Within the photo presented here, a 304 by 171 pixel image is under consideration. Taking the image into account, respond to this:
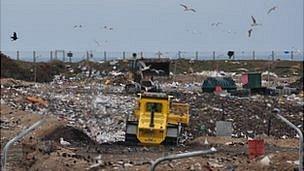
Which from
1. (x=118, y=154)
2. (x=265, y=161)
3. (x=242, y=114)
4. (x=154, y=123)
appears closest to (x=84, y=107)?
(x=242, y=114)

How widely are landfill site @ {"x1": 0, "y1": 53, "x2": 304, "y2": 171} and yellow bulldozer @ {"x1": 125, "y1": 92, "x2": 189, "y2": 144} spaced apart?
0.02 m

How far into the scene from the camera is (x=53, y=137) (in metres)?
17.1

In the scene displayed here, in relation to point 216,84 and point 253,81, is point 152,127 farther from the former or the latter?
point 253,81

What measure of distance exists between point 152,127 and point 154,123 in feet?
0.31

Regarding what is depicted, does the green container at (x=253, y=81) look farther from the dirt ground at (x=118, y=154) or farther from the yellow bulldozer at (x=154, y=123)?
the yellow bulldozer at (x=154, y=123)

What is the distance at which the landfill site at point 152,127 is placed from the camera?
1245 cm

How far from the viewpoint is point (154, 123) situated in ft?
50.4

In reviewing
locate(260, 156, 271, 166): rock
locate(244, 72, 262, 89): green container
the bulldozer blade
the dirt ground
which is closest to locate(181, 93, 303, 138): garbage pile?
the dirt ground

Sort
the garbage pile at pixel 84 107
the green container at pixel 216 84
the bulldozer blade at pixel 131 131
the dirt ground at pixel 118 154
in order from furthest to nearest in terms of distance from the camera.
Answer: the green container at pixel 216 84
the garbage pile at pixel 84 107
the bulldozer blade at pixel 131 131
the dirt ground at pixel 118 154

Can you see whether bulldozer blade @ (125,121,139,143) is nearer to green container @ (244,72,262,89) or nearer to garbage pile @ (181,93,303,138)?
garbage pile @ (181,93,303,138)

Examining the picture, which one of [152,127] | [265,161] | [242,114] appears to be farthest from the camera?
[242,114]

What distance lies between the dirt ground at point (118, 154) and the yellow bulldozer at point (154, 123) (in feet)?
0.67

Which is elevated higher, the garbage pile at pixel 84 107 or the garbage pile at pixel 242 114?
the garbage pile at pixel 84 107

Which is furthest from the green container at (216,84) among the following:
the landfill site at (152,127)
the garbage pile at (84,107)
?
the garbage pile at (84,107)
